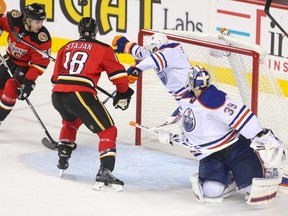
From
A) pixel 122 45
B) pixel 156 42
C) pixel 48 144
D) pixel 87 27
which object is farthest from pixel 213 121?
pixel 48 144

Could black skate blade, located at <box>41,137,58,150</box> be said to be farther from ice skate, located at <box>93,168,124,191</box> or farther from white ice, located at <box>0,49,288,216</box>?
ice skate, located at <box>93,168,124,191</box>

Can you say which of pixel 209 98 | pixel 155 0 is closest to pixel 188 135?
pixel 209 98

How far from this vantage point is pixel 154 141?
838 cm

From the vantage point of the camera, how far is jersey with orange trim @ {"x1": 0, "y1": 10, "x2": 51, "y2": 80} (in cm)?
823

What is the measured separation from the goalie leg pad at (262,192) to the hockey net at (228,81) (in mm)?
737

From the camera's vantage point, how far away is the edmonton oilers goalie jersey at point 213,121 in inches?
264

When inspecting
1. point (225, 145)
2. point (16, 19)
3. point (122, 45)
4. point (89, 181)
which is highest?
point (16, 19)

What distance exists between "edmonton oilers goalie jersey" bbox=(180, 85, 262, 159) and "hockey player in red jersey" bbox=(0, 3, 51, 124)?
1.59 metres

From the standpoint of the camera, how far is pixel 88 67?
7.19m

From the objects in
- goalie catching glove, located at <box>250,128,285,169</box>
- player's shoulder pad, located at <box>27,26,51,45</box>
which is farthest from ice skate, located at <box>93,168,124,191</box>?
player's shoulder pad, located at <box>27,26,51,45</box>

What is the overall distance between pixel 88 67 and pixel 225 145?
0.95 m

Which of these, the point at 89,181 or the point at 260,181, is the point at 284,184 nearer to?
the point at 260,181

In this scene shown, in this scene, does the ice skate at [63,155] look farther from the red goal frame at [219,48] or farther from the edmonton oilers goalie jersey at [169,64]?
the red goal frame at [219,48]

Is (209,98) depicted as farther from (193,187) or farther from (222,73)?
(222,73)
